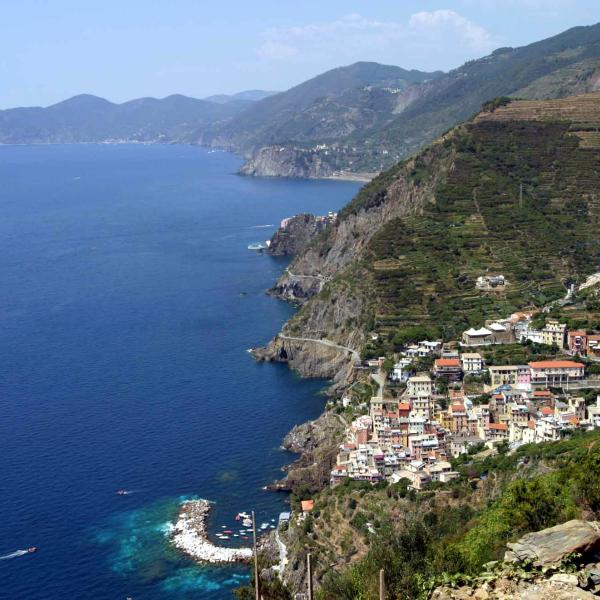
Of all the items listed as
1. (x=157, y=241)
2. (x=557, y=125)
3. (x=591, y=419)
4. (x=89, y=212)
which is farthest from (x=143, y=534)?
(x=89, y=212)

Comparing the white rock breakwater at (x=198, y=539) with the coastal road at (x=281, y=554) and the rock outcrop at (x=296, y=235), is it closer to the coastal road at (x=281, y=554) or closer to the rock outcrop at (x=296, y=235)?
the coastal road at (x=281, y=554)

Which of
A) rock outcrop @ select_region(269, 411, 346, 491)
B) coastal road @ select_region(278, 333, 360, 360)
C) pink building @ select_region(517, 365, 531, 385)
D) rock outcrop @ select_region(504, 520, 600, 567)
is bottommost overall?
rock outcrop @ select_region(269, 411, 346, 491)

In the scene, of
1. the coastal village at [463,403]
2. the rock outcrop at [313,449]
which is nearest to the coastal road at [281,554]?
the coastal village at [463,403]

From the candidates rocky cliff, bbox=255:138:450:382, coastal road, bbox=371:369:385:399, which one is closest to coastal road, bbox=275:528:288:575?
coastal road, bbox=371:369:385:399

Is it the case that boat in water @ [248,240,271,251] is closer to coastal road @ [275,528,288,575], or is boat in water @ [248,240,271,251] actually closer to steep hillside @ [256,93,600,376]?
steep hillside @ [256,93,600,376]

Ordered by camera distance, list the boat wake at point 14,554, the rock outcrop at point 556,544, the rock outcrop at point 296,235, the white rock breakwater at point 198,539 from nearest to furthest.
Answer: the rock outcrop at point 556,544 → the white rock breakwater at point 198,539 → the boat wake at point 14,554 → the rock outcrop at point 296,235
